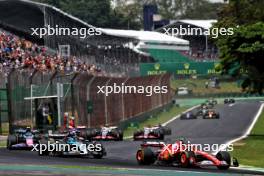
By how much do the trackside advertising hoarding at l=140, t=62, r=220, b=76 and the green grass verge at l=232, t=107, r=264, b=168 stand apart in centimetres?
430

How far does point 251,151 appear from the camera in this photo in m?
31.3

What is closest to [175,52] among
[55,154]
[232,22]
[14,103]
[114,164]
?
[232,22]

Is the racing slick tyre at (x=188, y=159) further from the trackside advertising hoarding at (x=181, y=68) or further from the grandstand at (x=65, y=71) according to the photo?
the trackside advertising hoarding at (x=181, y=68)

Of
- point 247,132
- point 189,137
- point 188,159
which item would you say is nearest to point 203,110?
point 247,132

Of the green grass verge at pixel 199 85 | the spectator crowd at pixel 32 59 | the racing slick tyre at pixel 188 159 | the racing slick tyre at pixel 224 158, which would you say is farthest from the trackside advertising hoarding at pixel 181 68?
the racing slick tyre at pixel 224 158

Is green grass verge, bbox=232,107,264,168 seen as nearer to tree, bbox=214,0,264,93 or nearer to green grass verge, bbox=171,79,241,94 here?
tree, bbox=214,0,264,93

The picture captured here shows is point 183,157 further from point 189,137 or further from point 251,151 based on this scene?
point 189,137

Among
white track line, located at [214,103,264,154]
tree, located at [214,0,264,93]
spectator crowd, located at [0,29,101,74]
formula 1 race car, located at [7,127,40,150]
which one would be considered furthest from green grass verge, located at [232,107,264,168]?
spectator crowd, located at [0,29,101,74]

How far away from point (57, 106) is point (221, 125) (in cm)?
1418

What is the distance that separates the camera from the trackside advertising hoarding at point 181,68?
4294cm

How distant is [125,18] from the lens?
80250 mm

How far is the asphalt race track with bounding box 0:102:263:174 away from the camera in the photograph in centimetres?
2447

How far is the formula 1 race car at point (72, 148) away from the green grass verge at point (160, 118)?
15588mm

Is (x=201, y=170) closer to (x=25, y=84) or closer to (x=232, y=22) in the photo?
(x=25, y=84)
